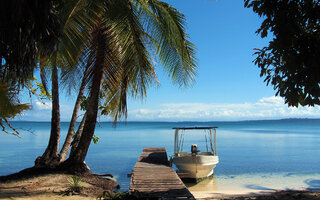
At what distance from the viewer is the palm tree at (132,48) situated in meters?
6.78

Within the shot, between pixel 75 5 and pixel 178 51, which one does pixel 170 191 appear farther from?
pixel 75 5

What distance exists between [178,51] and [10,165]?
16086 millimetres

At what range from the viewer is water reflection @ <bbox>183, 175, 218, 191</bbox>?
1154 cm

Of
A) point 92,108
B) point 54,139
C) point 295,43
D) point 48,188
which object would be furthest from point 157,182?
point 295,43

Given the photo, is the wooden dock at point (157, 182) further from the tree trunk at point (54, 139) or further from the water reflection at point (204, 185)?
the tree trunk at point (54, 139)

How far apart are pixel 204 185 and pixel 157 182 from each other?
18.6 ft

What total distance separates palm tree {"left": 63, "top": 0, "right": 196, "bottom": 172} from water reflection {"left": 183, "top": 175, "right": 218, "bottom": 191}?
563cm

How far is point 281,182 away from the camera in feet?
42.2

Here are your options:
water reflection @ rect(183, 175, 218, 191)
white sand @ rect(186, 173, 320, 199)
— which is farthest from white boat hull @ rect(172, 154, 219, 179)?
white sand @ rect(186, 173, 320, 199)

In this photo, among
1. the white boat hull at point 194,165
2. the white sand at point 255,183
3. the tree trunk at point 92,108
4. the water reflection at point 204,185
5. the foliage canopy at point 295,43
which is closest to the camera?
the foliage canopy at point 295,43

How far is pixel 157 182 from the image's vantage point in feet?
23.0

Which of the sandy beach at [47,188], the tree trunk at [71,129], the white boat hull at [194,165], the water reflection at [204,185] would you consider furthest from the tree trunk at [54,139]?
the water reflection at [204,185]

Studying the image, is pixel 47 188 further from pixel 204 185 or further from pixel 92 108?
pixel 204 185

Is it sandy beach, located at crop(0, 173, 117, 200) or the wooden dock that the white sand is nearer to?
the wooden dock
